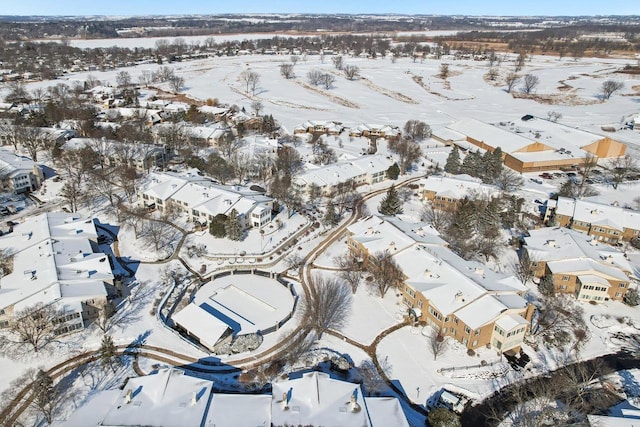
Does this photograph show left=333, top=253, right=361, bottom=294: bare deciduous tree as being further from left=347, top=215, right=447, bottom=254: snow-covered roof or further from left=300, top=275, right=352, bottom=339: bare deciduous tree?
left=347, top=215, right=447, bottom=254: snow-covered roof

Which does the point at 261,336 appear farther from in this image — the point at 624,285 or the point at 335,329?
the point at 624,285

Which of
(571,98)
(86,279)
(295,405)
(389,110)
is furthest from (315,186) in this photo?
(571,98)

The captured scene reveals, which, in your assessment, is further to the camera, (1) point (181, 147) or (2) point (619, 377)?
(1) point (181, 147)

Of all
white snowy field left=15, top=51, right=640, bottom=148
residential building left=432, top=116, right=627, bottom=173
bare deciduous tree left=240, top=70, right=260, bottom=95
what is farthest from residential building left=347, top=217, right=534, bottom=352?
bare deciduous tree left=240, top=70, right=260, bottom=95

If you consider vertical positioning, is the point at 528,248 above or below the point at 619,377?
above

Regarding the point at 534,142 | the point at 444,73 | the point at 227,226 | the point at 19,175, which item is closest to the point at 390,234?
the point at 227,226

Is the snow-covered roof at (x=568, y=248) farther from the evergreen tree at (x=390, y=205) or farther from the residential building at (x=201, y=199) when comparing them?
the residential building at (x=201, y=199)

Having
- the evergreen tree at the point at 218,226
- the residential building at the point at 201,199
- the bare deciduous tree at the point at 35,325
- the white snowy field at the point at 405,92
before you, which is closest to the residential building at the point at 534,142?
the white snowy field at the point at 405,92
